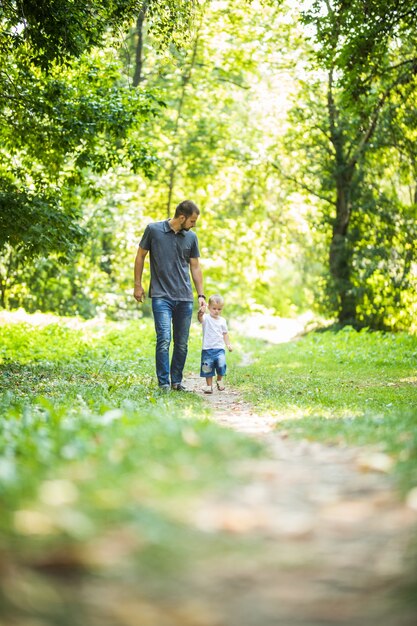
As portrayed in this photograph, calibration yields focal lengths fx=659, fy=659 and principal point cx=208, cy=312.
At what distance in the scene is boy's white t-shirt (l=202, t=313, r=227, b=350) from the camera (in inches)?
405

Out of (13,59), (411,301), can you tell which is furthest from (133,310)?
(13,59)

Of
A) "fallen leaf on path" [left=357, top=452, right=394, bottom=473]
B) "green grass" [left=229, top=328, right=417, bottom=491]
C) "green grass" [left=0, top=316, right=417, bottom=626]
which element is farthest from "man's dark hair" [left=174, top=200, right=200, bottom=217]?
"fallen leaf on path" [left=357, top=452, right=394, bottom=473]

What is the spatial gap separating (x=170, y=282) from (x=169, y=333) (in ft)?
2.38

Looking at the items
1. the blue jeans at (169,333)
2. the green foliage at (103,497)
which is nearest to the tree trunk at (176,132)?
the blue jeans at (169,333)

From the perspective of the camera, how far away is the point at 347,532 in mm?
2885

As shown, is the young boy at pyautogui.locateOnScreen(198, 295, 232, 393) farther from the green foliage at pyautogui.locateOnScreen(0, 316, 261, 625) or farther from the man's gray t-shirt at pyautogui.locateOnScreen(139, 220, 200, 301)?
the green foliage at pyautogui.locateOnScreen(0, 316, 261, 625)

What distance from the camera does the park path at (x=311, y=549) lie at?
2.30m

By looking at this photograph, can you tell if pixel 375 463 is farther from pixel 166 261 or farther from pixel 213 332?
pixel 213 332

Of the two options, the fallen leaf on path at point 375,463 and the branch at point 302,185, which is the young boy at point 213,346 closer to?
the fallen leaf on path at point 375,463

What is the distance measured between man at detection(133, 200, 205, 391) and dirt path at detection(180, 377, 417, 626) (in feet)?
17.5

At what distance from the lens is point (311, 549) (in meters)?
2.72

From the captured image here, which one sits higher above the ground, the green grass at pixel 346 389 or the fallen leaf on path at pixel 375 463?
the fallen leaf on path at pixel 375 463

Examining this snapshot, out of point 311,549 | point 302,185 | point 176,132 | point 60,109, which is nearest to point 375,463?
point 311,549

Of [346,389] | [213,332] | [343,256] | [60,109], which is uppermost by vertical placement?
[60,109]
